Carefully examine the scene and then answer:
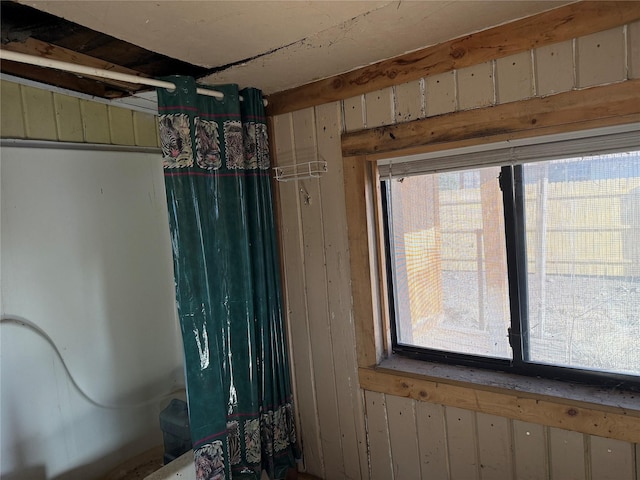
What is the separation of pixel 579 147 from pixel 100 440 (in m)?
2.29

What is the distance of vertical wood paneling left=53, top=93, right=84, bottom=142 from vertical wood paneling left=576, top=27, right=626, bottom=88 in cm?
195

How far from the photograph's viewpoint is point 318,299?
184 centimetres

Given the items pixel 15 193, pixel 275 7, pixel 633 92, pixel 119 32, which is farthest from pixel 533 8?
pixel 15 193

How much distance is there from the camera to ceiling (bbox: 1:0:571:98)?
1101 mm

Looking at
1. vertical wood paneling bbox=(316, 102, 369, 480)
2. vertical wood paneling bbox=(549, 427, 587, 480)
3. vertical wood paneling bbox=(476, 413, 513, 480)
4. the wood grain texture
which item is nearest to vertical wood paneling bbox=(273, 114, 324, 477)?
vertical wood paneling bbox=(316, 102, 369, 480)

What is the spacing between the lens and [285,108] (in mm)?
1840

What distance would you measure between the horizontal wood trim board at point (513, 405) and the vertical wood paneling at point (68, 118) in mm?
1638

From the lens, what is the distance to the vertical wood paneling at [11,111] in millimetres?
1458

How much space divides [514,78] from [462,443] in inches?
54.0

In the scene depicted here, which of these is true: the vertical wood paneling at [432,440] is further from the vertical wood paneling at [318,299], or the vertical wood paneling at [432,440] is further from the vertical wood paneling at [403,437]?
the vertical wood paneling at [318,299]

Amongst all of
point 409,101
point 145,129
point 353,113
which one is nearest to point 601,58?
point 409,101

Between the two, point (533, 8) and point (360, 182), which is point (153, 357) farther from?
point (533, 8)

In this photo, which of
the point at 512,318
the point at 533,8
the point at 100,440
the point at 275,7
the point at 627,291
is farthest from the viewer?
the point at 100,440

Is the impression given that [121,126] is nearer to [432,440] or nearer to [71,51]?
[71,51]
